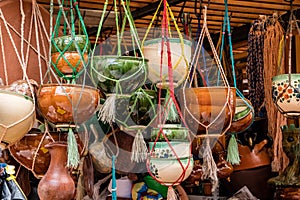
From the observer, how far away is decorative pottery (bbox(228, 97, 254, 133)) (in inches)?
84.7

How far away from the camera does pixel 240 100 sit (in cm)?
219

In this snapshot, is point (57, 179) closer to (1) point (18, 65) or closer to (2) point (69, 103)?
(2) point (69, 103)

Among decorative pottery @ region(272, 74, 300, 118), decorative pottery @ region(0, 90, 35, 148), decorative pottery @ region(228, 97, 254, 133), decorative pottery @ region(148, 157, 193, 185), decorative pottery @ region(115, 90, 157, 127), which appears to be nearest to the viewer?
decorative pottery @ region(0, 90, 35, 148)

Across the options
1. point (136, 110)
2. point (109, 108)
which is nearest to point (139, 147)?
point (136, 110)

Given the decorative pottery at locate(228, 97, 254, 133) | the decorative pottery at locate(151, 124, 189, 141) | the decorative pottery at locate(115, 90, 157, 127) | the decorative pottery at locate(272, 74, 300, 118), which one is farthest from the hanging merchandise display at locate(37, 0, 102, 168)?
the decorative pottery at locate(272, 74, 300, 118)

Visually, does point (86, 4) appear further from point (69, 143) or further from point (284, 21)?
point (69, 143)

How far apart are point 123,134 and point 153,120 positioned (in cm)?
19

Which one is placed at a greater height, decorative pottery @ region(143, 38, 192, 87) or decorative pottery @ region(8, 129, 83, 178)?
decorative pottery @ region(143, 38, 192, 87)

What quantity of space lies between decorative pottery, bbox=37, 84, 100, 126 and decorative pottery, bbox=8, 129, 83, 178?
0.77 feet

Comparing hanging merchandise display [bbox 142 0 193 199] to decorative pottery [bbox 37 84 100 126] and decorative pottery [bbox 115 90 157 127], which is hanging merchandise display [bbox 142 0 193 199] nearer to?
decorative pottery [bbox 115 90 157 127]

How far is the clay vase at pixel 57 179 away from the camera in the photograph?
190cm

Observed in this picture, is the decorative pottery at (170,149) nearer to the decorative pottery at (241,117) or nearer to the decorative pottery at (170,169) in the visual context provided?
the decorative pottery at (170,169)

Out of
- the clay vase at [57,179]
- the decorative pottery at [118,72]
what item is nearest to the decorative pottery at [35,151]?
the clay vase at [57,179]

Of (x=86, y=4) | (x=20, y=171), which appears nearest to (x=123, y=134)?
(x=20, y=171)
